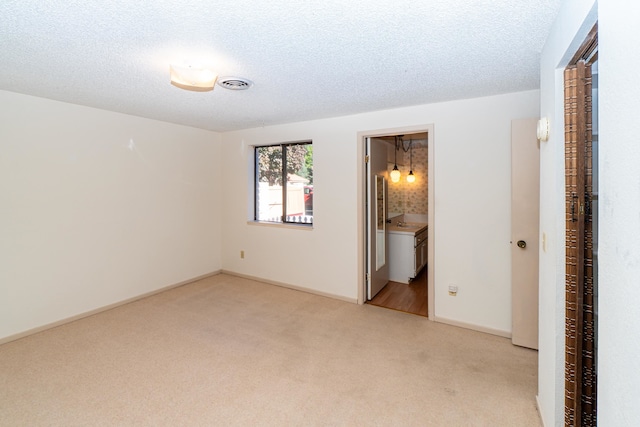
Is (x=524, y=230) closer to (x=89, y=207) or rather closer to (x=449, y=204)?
(x=449, y=204)

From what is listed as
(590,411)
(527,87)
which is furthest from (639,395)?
(527,87)

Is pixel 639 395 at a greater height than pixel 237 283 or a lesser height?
greater

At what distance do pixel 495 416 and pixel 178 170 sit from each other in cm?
433

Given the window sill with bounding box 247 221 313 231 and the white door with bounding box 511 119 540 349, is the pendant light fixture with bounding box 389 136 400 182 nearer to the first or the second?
the window sill with bounding box 247 221 313 231

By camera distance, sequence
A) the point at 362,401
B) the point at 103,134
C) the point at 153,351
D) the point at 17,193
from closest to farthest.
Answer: the point at 362,401 → the point at 153,351 → the point at 17,193 → the point at 103,134

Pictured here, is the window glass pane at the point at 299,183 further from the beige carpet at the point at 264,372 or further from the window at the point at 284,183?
the beige carpet at the point at 264,372

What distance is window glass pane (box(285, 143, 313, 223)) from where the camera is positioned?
179 inches

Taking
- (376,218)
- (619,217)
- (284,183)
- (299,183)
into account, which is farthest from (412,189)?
(619,217)

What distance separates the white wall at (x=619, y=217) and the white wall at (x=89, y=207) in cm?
418

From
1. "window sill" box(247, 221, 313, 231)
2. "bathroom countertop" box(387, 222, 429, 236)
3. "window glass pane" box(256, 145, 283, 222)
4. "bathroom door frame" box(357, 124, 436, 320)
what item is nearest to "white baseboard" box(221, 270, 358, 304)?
"bathroom door frame" box(357, 124, 436, 320)

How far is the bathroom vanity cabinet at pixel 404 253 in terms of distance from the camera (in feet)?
15.1

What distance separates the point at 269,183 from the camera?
491 cm

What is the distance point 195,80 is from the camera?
221cm

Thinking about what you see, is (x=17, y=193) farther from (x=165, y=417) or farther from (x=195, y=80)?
(x=165, y=417)
